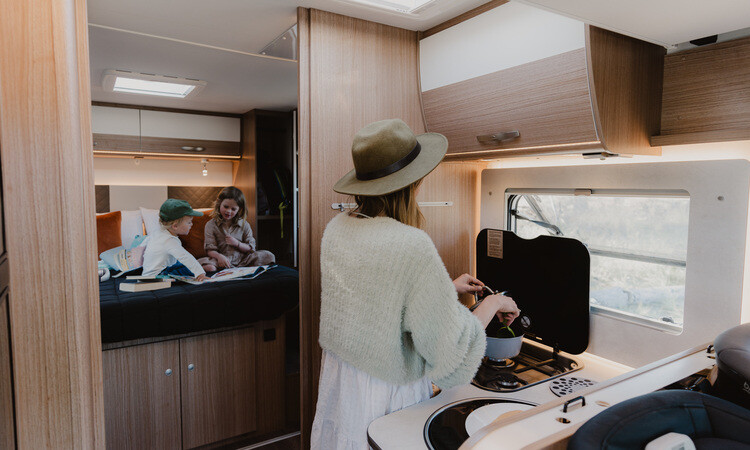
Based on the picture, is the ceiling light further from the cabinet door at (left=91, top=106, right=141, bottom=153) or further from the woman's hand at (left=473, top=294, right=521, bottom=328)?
the woman's hand at (left=473, top=294, right=521, bottom=328)

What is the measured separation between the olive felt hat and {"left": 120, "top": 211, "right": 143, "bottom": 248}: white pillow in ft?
11.1

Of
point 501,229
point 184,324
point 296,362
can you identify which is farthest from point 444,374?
point 296,362

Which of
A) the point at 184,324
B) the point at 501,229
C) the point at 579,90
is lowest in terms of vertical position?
the point at 184,324

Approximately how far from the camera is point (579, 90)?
1.34 meters

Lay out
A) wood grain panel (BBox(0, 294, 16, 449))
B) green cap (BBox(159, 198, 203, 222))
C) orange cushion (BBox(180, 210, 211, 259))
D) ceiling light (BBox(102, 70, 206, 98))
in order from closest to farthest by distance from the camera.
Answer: wood grain panel (BBox(0, 294, 16, 449))
green cap (BBox(159, 198, 203, 222))
ceiling light (BBox(102, 70, 206, 98))
orange cushion (BBox(180, 210, 211, 259))

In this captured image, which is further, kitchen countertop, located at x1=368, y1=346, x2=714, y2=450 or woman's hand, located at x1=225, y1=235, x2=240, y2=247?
woman's hand, located at x1=225, y1=235, x2=240, y2=247

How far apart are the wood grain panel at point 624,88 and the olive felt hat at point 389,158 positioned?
47 cm

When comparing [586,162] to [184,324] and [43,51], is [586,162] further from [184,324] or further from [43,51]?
[184,324]

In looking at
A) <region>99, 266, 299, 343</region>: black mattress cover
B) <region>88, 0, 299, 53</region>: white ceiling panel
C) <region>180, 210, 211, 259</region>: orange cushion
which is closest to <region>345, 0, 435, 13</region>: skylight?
<region>88, 0, 299, 53</region>: white ceiling panel

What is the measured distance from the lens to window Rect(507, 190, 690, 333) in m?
1.52

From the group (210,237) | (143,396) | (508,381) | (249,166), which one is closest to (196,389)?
(143,396)

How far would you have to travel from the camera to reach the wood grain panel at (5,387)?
509 millimetres

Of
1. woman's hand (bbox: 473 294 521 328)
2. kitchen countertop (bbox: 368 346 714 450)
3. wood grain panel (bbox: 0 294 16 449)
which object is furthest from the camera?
woman's hand (bbox: 473 294 521 328)

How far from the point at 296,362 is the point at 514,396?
5.79 ft
